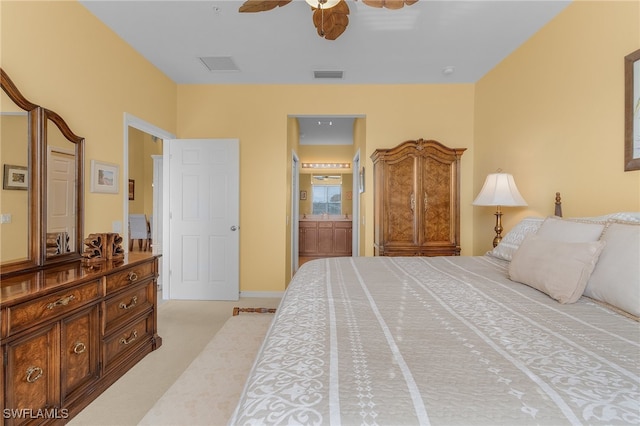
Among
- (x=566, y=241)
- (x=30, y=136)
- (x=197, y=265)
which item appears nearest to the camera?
(x=566, y=241)

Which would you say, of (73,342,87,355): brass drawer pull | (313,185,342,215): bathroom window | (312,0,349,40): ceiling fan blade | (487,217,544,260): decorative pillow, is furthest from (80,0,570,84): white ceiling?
(313,185,342,215): bathroom window

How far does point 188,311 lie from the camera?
3447 mm

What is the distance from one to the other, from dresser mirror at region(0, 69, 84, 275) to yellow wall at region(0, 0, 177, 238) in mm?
187

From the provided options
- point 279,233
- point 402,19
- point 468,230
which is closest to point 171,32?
point 402,19

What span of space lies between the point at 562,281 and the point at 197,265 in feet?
12.1

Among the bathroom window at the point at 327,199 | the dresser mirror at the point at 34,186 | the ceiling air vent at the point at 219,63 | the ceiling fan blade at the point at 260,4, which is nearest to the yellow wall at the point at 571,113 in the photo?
the ceiling fan blade at the point at 260,4

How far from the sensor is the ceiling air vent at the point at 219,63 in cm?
325

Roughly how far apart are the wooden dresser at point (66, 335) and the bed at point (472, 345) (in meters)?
1.24

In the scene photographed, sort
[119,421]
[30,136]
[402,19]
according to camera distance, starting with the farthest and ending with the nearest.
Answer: [402,19] → [30,136] → [119,421]

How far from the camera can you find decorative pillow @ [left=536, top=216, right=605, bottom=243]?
1469mm

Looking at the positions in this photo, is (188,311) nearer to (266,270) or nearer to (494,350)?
(266,270)

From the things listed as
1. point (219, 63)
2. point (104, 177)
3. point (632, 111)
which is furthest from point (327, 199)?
point (632, 111)

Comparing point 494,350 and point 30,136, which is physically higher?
point 30,136

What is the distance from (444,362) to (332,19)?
6.63 ft
